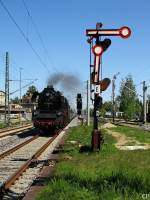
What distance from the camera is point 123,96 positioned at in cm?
12900

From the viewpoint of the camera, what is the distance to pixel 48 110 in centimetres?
3962

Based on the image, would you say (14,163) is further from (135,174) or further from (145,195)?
(145,195)

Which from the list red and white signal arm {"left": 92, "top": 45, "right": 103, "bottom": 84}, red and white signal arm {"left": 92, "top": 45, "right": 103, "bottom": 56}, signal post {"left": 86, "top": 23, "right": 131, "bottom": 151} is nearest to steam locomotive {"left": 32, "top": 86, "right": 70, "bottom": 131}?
signal post {"left": 86, "top": 23, "right": 131, "bottom": 151}

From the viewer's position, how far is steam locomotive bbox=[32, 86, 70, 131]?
127 feet

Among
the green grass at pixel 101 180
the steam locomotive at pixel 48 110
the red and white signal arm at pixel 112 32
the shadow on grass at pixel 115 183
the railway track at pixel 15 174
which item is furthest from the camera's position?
the steam locomotive at pixel 48 110

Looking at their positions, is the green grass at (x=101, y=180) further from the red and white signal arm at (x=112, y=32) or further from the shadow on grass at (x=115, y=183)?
the red and white signal arm at (x=112, y=32)

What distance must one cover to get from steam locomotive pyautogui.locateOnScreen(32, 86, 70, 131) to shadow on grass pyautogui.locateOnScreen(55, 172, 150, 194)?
26960 millimetres

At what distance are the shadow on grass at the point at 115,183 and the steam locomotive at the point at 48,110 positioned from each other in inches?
1061

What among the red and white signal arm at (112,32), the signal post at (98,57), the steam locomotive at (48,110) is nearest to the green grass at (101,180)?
the signal post at (98,57)

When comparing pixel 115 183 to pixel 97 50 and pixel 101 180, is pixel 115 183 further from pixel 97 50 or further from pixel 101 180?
pixel 97 50

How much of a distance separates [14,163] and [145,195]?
33.1 feet

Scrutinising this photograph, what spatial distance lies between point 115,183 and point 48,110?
29.7 m

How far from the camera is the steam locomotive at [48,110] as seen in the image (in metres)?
38.7

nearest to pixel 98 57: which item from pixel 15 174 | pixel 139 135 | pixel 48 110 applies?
pixel 15 174
